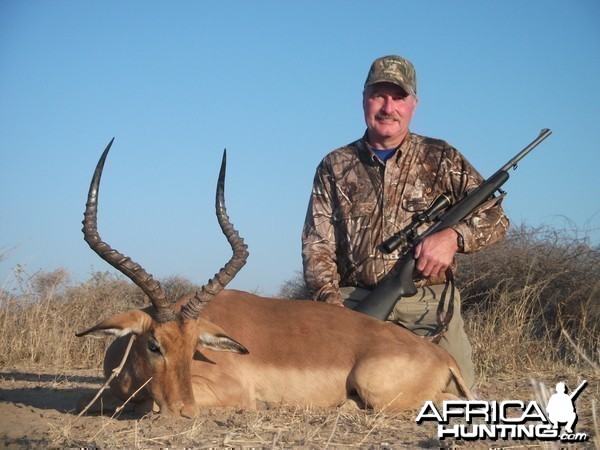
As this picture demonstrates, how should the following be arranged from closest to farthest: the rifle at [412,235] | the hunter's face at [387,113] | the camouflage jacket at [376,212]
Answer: the rifle at [412,235], the camouflage jacket at [376,212], the hunter's face at [387,113]

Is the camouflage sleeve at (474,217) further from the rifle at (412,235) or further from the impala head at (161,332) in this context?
the impala head at (161,332)

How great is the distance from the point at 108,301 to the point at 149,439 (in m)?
8.01

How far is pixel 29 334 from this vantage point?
9.04m

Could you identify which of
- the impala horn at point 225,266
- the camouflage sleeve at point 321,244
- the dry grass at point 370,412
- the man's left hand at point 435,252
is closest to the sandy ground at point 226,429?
the dry grass at point 370,412

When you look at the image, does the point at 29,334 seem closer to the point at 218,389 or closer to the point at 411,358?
the point at 218,389

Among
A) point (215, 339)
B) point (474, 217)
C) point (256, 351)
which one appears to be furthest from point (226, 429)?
point (474, 217)

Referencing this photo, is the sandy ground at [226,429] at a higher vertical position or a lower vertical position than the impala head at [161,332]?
lower

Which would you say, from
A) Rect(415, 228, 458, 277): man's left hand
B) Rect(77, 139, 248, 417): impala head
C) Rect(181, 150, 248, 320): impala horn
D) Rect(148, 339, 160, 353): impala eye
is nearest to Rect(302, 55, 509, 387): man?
Rect(415, 228, 458, 277): man's left hand

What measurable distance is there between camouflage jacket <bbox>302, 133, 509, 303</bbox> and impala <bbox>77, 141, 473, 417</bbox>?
0.90 metres

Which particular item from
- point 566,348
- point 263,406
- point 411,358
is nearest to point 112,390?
point 263,406

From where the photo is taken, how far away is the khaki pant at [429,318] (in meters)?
6.98

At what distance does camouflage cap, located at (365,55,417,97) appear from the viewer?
296 inches

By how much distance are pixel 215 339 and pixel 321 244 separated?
2.03m

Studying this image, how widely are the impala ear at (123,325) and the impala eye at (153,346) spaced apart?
168mm
